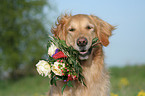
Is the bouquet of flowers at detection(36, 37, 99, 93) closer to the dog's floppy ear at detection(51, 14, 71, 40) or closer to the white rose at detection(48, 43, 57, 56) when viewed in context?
the white rose at detection(48, 43, 57, 56)

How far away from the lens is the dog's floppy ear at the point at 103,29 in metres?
4.38

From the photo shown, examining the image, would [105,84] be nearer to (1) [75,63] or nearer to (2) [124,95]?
(1) [75,63]

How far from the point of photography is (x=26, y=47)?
22891mm

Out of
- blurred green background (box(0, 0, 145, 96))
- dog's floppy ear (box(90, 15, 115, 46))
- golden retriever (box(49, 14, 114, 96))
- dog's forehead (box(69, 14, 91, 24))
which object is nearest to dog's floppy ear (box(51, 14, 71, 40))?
golden retriever (box(49, 14, 114, 96))

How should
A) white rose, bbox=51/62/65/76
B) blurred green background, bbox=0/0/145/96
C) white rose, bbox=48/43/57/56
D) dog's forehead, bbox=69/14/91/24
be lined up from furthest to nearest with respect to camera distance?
blurred green background, bbox=0/0/145/96
dog's forehead, bbox=69/14/91/24
white rose, bbox=48/43/57/56
white rose, bbox=51/62/65/76

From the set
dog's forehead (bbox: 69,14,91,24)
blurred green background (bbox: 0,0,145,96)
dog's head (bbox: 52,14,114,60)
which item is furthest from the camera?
blurred green background (bbox: 0,0,145,96)

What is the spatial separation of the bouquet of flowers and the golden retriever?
13 cm

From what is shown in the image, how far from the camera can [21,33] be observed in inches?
914

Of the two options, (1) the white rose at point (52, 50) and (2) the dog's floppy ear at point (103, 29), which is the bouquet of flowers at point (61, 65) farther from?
(2) the dog's floppy ear at point (103, 29)

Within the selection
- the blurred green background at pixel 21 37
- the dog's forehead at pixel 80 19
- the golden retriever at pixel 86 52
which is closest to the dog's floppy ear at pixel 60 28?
the golden retriever at pixel 86 52

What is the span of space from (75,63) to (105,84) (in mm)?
873

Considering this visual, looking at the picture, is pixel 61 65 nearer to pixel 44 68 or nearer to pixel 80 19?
pixel 44 68

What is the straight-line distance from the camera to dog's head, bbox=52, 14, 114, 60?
12.7 feet

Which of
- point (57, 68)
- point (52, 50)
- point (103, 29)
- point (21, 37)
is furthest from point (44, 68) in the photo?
point (21, 37)
